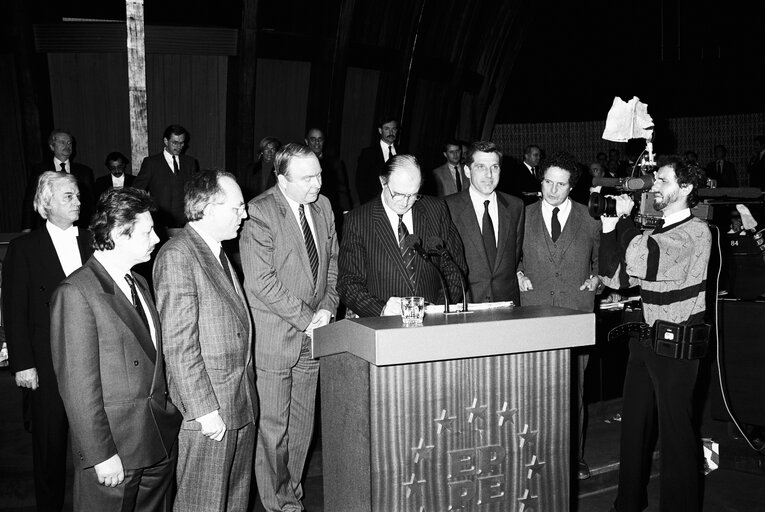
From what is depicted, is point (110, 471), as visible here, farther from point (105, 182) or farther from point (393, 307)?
point (105, 182)

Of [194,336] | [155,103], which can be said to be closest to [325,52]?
[155,103]

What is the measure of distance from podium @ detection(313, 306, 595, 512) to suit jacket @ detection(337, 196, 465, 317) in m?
0.64

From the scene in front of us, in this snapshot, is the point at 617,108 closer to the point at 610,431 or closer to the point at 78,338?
the point at 610,431

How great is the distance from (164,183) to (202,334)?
189 inches

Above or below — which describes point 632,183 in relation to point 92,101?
below

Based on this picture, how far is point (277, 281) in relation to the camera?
3580mm

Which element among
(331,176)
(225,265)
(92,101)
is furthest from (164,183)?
→ (225,265)

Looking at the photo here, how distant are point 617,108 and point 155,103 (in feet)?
18.6

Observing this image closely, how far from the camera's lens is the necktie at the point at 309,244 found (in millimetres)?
3738

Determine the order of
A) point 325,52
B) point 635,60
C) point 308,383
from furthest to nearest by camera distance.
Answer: point 635,60 < point 325,52 < point 308,383

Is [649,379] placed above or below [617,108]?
below

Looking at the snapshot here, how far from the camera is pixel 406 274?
3580 mm

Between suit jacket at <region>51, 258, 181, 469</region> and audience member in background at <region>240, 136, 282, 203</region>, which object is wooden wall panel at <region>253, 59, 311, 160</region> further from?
suit jacket at <region>51, 258, 181, 469</region>

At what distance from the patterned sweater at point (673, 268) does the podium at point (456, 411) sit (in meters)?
0.90
